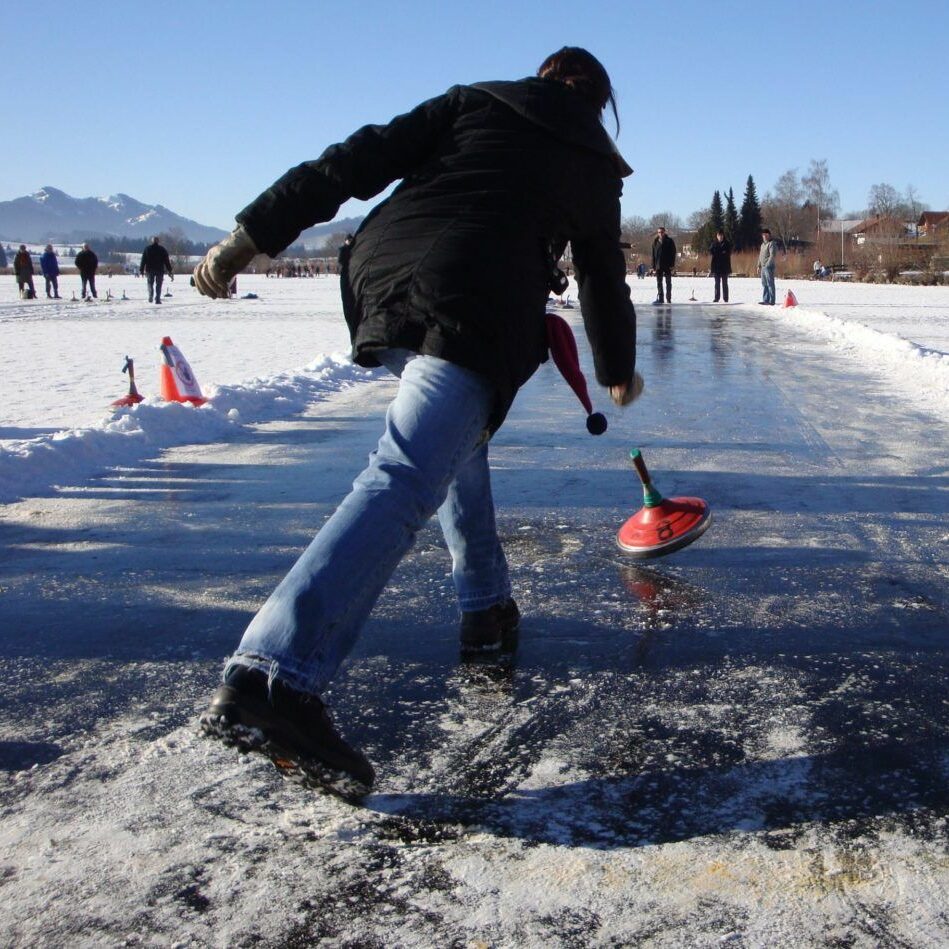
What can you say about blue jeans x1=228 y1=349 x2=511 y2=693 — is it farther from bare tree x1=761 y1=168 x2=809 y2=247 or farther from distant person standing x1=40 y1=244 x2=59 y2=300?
bare tree x1=761 y1=168 x2=809 y2=247

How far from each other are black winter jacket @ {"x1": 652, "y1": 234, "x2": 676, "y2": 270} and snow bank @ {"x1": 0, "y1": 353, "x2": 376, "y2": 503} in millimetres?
17922

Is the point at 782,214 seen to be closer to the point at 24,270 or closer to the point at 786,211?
the point at 786,211

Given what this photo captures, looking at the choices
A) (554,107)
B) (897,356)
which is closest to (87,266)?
(897,356)

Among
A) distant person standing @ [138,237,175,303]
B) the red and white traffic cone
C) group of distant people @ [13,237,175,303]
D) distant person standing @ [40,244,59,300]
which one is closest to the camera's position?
the red and white traffic cone

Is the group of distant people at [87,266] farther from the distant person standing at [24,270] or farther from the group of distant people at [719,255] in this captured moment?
the group of distant people at [719,255]

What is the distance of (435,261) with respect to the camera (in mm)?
2332

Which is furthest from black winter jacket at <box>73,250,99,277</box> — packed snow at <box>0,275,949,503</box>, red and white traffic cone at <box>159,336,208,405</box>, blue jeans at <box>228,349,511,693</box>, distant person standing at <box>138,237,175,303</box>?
blue jeans at <box>228,349,511,693</box>

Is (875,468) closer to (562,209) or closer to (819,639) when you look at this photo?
(819,639)

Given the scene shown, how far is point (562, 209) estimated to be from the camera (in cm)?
246

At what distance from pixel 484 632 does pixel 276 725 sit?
3.74ft

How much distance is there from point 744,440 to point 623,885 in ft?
18.0

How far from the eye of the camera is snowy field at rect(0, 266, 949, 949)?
5.87 feet

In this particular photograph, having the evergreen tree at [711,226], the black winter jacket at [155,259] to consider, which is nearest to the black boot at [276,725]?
the black winter jacket at [155,259]

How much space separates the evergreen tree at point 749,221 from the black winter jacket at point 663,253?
101m
